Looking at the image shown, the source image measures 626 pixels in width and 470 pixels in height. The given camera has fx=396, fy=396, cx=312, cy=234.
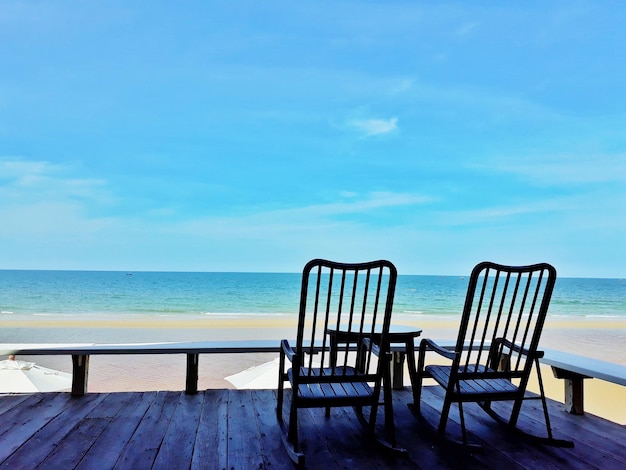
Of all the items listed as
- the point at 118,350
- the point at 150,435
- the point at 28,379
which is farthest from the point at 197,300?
the point at 150,435

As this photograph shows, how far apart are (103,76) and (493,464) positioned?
1273 centimetres

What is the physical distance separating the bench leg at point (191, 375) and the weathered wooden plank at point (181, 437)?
0.12 meters

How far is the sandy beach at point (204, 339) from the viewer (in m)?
4.63

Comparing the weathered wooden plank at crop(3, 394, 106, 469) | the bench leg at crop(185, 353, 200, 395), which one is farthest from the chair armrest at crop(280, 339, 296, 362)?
the weathered wooden plank at crop(3, 394, 106, 469)

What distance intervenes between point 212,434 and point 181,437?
0.18 metres

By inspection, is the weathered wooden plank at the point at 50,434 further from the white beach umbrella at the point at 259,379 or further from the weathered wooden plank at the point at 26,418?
the white beach umbrella at the point at 259,379

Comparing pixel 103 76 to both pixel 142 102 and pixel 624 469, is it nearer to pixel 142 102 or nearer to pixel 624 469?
pixel 142 102

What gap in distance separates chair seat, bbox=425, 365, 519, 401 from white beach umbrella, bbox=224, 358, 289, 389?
1685 mm

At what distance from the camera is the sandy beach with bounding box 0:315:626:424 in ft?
15.2

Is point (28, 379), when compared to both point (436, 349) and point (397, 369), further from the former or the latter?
point (436, 349)

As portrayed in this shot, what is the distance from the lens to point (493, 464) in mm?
2004

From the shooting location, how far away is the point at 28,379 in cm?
332

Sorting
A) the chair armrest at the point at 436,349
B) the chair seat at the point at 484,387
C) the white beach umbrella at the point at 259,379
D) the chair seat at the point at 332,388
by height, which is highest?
the chair armrest at the point at 436,349

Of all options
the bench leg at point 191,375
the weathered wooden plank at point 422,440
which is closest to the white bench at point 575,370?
the weathered wooden plank at point 422,440
